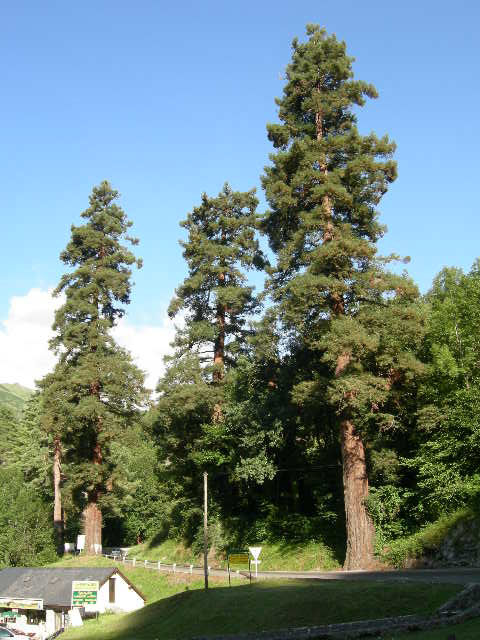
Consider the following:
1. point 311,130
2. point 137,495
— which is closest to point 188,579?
point 311,130

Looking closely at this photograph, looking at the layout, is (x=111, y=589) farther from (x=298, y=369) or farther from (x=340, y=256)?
(x=340, y=256)

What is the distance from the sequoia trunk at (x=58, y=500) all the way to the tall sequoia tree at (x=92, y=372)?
459 inches

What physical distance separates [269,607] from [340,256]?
1447 cm

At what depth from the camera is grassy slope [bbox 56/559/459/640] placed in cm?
1677

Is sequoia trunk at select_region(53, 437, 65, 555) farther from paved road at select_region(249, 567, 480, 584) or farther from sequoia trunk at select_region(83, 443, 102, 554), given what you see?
paved road at select_region(249, 567, 480, 584)

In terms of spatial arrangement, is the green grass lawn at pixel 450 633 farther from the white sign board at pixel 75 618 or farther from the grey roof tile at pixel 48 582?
the grey roof tile at pixel 48 582

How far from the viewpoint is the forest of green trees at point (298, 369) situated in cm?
2609

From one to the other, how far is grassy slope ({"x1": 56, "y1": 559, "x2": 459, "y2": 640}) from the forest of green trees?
21.3 ft

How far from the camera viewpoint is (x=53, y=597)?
110 ft

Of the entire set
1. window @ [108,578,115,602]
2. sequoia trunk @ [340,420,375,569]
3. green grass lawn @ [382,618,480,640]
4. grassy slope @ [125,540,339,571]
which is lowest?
window @ [108,578,115,602]

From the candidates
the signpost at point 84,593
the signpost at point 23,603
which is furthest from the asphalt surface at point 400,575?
the signpost at point 23,603

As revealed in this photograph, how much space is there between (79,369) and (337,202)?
21.9 metres

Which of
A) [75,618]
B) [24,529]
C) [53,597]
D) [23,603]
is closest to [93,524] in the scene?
[23,603]

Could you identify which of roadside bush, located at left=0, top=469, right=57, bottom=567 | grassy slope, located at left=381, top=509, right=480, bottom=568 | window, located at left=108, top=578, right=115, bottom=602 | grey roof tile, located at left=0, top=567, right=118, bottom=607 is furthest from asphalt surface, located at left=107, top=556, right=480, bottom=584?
roadside bush, located at left=0, top=469, right=57, bottom=567
